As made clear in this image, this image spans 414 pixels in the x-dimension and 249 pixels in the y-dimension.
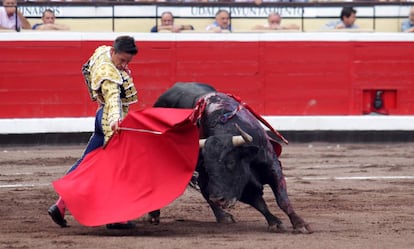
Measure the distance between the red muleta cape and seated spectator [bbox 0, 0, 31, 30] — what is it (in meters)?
5.55

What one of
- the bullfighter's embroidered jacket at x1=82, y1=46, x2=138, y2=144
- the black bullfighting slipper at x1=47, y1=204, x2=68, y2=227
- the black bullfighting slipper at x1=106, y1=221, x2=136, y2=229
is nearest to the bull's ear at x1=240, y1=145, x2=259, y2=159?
the bullfighter's embroidered jacket at x1=82, y1=46, x2=138, y2=144

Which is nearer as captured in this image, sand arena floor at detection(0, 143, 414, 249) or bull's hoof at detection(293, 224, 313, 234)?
sand arena floor at detection(0, 143, 414, 249)

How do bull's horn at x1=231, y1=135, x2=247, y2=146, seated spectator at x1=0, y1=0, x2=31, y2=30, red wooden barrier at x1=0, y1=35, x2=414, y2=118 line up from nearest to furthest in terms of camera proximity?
bull's horn at x1=231, y1=135, x2=247, y2=146
seated spectator at x1=0, y1=0, x2=31, y2=30
red wooden barrier at x1=0, y1=35, x2=414, y2=118

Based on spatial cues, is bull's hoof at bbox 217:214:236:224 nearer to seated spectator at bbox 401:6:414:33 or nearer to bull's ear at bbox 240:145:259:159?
bull's ear at bbox 240:145:259:159

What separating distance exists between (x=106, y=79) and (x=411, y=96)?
23.2ft

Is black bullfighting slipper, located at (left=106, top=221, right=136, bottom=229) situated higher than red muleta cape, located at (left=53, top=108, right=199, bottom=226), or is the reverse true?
red muleta cape, located at (left=53, top=108, right=199, bottom=226)

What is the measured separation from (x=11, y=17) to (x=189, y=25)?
2.02m

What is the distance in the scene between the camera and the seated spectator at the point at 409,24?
13023 mm

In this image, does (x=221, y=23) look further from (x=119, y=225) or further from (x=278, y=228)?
(x=278, y=228)

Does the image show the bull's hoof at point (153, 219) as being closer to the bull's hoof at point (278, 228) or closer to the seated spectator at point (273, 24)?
the bull's hoof at point (278, 228)

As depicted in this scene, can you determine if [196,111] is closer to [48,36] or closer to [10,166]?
[10,166]

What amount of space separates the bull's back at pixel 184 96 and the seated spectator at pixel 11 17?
16.6 feet

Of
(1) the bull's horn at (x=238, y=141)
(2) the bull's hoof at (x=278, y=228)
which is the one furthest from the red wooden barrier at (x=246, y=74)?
(1) the bull's horn at (x=238, y=141)

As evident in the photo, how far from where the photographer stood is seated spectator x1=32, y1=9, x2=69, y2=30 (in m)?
12.4
